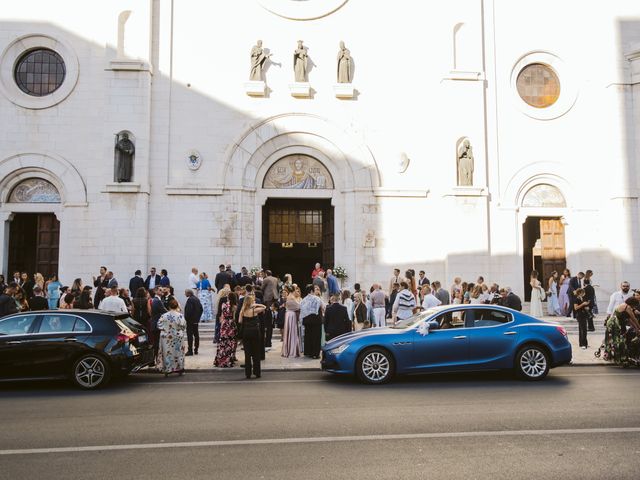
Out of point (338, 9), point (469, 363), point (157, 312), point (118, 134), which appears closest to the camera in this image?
point (469, 363)

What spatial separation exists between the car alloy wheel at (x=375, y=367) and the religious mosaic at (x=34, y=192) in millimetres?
15487

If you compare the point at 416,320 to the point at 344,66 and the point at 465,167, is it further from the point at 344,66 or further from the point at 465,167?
the point at 344,66

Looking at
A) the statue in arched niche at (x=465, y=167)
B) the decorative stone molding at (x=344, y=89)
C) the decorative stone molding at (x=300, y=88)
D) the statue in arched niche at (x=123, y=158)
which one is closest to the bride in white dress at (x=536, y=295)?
the statue in arched niche at (x=465, y=167)

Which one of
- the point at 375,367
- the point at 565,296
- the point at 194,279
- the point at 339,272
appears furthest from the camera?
the point at 339,272

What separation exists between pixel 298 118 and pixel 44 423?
16.1 meters

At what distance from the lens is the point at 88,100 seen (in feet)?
68.3

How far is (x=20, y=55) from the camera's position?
68.2ft

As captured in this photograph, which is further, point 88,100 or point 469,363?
point 88,100

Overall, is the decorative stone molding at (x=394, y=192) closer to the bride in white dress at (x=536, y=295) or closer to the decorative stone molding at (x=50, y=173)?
the bride in white dress at (x=536, y=295)

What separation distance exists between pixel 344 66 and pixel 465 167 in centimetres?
608

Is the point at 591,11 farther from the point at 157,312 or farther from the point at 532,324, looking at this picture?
the point at 157,312

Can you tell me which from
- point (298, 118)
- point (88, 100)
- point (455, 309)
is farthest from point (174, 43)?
point (455, 309)

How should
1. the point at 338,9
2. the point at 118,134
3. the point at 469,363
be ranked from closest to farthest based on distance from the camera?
the point at 469,363 → the point at 118,134 → the point at 338,9

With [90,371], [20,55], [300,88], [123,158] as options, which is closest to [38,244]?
[123,158]
